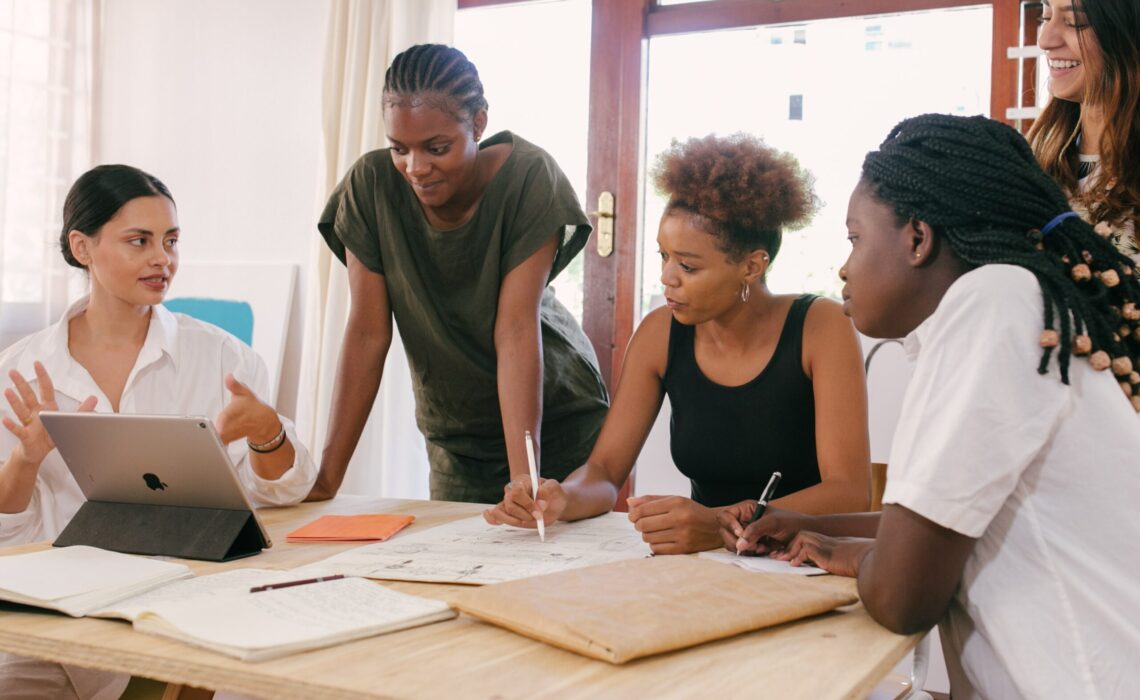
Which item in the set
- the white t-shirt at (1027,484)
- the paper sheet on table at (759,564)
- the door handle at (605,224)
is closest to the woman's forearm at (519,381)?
the paper sheet on table at (759,564)

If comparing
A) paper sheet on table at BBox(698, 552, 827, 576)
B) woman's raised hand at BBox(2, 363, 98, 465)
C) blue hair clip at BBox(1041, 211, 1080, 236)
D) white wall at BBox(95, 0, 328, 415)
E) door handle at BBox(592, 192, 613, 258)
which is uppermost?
white wall at BBox(95, 0, 328, 415)

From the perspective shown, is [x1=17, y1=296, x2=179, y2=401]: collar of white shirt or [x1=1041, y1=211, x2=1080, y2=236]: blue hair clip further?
[x1=17, y1=296, x2=179, y2=401]: collar of white shirt

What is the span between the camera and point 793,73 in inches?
143

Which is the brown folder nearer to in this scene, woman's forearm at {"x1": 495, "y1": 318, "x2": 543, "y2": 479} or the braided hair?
the braided hair

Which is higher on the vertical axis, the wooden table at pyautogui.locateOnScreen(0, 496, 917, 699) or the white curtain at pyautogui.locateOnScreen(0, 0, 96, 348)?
the white curtain at pyautogui.locateOnScreen(0, 0, 96, 348)

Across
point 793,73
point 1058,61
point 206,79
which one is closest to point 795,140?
point 793,73

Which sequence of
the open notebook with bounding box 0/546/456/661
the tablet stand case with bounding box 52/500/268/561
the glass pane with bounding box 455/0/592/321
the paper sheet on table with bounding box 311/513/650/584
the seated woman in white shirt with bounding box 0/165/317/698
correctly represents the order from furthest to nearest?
1. the glass pane with bounding box 455/0/592/321
2. the seated woman in white shirt with bounding box 0/165/317/698
3. the tablet stand case with bounding box 52/500/268/561
4. the paper sheet on table with bounding box 311/513/650/584
5. the open notebook with bounding box 0/546/456/661

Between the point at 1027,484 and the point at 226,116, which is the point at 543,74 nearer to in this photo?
the point at 226,116

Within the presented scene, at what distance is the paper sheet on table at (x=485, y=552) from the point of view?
1299mm

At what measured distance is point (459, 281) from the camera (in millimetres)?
2127

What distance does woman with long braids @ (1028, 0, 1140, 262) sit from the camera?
5.01 ft

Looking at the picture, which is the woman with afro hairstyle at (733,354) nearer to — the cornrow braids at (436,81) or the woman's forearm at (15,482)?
the cornrow braids at (436,81)

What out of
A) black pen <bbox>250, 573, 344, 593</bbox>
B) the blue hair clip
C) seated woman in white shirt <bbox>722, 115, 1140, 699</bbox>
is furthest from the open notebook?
the blue hair clip

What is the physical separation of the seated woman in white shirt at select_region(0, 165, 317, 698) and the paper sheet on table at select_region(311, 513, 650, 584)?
1.20 ft
